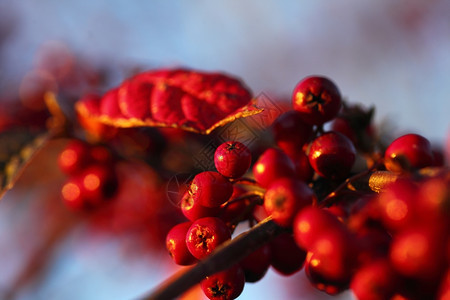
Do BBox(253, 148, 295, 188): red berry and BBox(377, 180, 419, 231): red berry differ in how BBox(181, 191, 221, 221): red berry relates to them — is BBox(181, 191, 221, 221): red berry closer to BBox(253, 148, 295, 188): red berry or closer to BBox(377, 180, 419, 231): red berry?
BBox(253, 148, 295, 188): red berry

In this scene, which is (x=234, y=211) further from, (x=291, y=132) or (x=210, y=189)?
(x=291, y=132)

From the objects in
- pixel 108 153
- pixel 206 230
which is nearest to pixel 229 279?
→ pixel 206 230

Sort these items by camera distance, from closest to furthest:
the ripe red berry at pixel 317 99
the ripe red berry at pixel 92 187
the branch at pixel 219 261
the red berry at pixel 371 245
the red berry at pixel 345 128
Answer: the branch at pixel 219 261 < the red berry at pixel 371 245 < the ripe red berry at pixel 317 99 < the red berry at pixel 345 128 < the ripe red berry at pixel 92 187

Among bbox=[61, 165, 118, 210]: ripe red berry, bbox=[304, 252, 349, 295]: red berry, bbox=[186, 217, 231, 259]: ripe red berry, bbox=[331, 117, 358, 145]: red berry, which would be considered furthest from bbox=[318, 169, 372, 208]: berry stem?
bbox=[61, 165, 118, 210]: ripe red berry

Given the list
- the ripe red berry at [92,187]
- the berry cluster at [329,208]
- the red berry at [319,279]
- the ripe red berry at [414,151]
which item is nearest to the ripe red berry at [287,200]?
the berry cluster at [329,208]

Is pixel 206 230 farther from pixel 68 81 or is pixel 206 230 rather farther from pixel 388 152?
pixel 68 81

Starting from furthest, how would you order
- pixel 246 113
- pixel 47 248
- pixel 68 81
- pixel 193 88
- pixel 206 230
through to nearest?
1. pixel 68 81
2. pixel 47 248
3. pixel 193 88
4. pixel 246 113
5. pixel 206 230

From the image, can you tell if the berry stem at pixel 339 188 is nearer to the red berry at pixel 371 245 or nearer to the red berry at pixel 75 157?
the red berry at pixel 371 245
